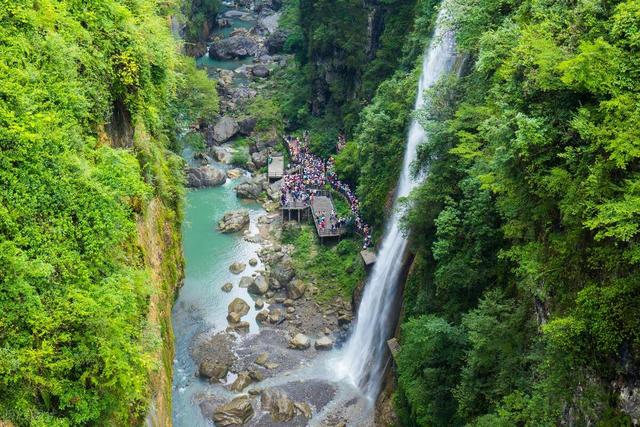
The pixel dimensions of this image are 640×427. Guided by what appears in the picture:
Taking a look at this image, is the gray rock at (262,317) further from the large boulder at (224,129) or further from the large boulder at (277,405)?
the large boulder at (224,129)

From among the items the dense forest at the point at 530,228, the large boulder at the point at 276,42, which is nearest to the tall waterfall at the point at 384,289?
the dense forest at the point at 530,228

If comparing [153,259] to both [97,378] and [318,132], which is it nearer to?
[97,378]

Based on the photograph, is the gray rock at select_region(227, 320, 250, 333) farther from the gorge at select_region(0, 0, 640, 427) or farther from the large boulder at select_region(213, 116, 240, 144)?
the large boulder at select_region(213, 116, 240, 144)

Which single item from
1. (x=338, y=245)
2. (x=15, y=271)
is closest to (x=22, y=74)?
(x=15, y=271)

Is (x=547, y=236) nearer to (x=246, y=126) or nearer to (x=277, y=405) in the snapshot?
(x=277, y=405)

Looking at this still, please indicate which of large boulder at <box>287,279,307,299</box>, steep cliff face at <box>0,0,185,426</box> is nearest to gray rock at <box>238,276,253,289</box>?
large boulder at <box>287,279,307,299</box>
